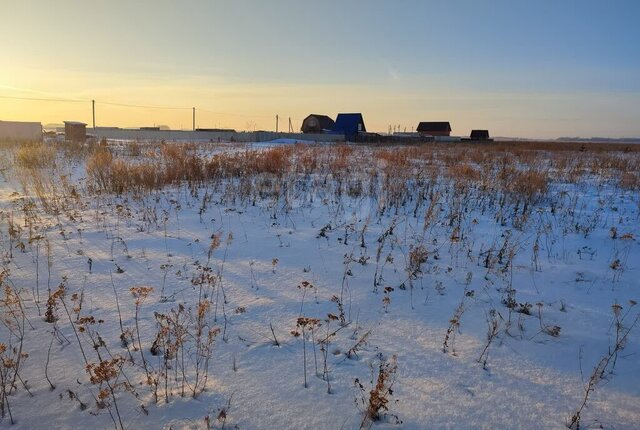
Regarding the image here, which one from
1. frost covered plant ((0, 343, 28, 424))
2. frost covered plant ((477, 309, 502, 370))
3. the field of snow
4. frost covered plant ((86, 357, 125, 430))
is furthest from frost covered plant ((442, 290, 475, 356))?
frost covered plant ((0, 343, 28, 424))

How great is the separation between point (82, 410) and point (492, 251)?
14.1 feet

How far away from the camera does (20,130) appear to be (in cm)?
1970

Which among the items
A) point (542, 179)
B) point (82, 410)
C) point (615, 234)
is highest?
point (542, 179)

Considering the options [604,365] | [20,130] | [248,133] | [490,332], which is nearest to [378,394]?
[490,332]

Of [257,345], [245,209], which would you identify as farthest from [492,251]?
[245,209]

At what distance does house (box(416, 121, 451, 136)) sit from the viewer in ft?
230

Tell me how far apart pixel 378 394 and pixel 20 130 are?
2366 cm

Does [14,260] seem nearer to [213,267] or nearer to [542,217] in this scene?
[213,267]

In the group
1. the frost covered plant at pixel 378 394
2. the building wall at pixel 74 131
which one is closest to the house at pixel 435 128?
the building wall at pixel 74 131

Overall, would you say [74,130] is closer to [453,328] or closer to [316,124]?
[453,328]

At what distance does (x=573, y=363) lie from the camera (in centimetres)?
278

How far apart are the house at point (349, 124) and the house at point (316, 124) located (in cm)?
129

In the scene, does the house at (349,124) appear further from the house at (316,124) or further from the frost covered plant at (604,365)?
the frost covered plant at (604,365)

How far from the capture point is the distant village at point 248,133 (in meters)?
20.0
